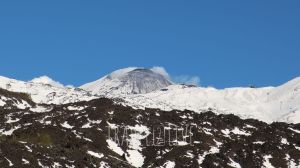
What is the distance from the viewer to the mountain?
109312 mm

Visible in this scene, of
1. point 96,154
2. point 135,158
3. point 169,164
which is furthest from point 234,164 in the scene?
point 96,154

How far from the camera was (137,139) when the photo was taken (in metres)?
144

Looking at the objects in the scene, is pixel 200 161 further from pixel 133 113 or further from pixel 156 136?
pixel 133 113

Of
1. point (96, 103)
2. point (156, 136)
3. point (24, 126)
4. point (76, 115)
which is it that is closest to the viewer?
point (24, 126)

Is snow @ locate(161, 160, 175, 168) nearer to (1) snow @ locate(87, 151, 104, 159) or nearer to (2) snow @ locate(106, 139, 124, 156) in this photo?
(2) snow @ locate(106, 139, 124, 156)

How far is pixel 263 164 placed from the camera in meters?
132

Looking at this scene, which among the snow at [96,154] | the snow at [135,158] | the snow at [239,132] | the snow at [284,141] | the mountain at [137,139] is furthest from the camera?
the snow at [239,132]

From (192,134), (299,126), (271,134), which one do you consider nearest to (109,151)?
(192,134)

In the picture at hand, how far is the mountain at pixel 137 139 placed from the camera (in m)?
109

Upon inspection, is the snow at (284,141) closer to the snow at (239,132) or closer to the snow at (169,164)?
the snow at (239,132)

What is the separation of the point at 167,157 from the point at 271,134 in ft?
130

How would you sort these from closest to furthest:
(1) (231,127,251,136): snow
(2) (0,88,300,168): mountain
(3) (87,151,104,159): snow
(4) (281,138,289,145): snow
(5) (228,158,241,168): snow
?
(2) (0,88,300,168): mountain, (3) (87,151,104,159): snow, (5) (228,158,241,168): snow, (4) (281,138,289,145): snow, (1) (231,127,251,136): snow

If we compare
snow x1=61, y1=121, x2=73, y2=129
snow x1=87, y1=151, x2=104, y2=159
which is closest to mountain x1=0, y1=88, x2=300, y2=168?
snow x1=87, y1=151, x2=104, y2=159

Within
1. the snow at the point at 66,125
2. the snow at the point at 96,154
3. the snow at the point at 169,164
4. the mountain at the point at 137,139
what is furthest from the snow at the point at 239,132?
the snow at the point at 96,154
